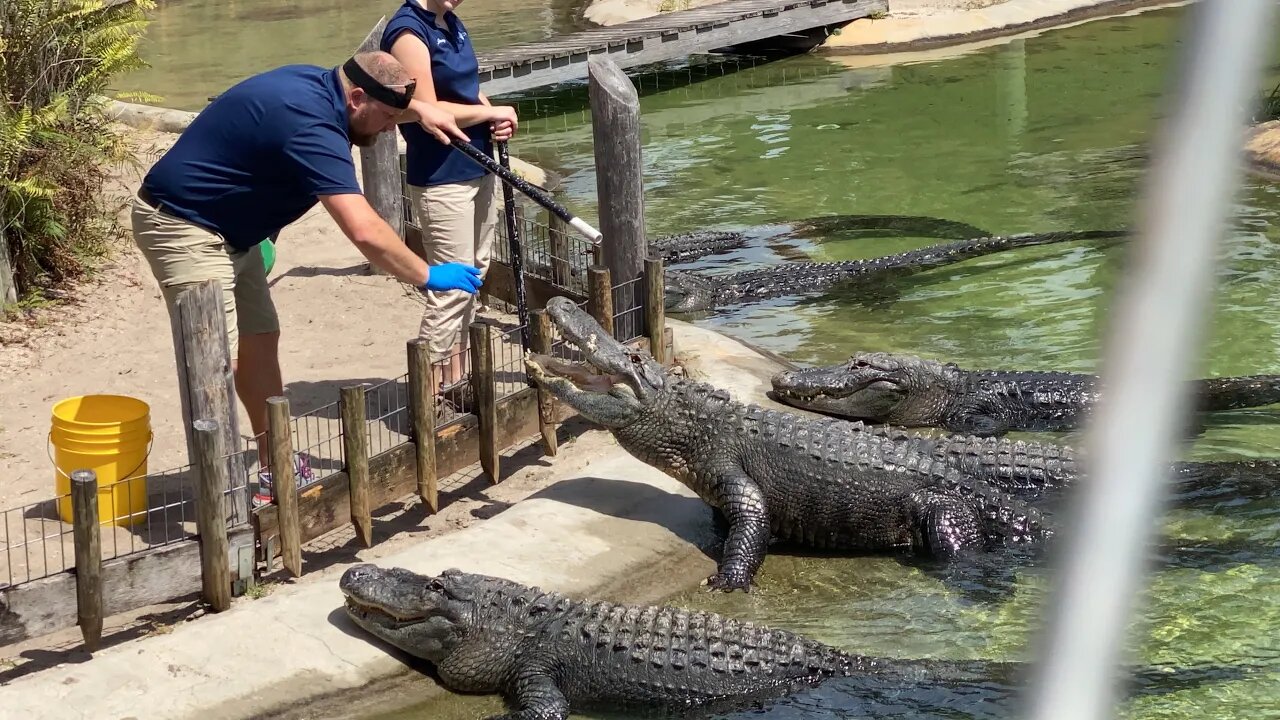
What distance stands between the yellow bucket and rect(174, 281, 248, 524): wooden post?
11.8 inches

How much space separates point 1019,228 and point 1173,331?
29.8 ft

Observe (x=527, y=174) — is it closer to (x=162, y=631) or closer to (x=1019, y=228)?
(x=1019, y=228)

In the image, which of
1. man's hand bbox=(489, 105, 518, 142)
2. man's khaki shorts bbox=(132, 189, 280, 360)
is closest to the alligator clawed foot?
man's khaki shorts bbox=(132, 189, 280, 360)

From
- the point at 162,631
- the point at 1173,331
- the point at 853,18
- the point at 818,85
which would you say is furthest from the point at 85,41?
the point at 853,18

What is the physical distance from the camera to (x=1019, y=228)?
10.4m

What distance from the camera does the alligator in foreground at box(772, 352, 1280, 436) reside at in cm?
677

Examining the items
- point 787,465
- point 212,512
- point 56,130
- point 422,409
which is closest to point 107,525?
point 212,512

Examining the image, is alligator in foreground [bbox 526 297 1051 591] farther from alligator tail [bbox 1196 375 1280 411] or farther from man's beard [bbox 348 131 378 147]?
alligator tail [bbox 1196 375 1280 411]

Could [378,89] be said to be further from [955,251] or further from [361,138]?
[955,251]

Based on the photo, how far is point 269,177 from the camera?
480cm

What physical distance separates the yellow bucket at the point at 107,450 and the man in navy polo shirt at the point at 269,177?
469 mm

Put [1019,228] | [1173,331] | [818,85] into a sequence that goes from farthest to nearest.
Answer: [818,85] → [1019,228] → [1173,331]

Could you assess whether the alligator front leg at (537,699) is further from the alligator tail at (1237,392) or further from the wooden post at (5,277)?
the wooden post at (5,277)

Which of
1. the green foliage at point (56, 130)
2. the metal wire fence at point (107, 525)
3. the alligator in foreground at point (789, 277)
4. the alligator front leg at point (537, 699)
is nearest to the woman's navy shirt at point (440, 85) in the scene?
the metal wire fence at point (107, 525)
